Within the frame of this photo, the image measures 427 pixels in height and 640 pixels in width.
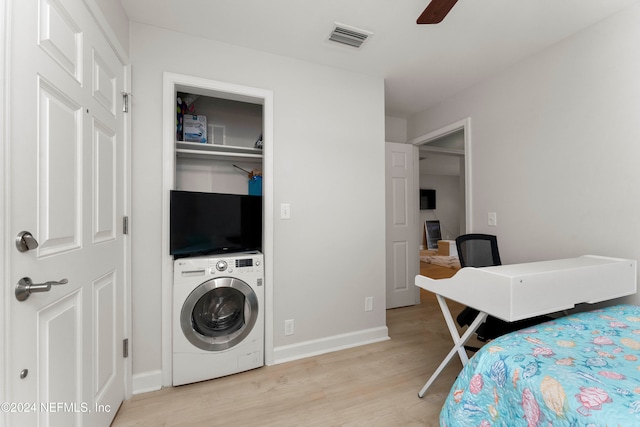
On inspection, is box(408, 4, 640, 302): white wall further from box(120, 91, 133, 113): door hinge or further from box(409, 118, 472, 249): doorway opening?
box(409, 118, 472, 249): doorway opening

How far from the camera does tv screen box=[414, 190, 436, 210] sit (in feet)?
24.4

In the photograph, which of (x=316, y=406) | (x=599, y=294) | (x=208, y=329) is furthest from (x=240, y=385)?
(x=599, y=294)

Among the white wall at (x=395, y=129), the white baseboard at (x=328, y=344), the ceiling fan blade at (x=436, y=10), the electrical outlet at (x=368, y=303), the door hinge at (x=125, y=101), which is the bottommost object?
the white baseboard at (x=328, y=344)

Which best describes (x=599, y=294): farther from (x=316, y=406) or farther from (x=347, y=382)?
(x=316, y=406)

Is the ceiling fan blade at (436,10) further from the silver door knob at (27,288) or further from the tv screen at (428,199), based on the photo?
the tv screen at (428,199)

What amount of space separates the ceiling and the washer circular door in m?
1.85

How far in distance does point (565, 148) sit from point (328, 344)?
98.1 inches

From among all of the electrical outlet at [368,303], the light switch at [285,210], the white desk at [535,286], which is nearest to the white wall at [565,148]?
the white desk at [535,286]

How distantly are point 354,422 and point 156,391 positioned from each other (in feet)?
4.49

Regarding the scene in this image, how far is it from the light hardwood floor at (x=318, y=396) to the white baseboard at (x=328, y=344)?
5 centimetres

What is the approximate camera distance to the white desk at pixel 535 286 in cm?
120

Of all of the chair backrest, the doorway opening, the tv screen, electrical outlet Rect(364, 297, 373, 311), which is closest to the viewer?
the chair backrest

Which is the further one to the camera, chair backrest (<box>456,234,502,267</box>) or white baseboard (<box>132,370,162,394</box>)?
chair backrest (<box>456,234,502,267</box>)

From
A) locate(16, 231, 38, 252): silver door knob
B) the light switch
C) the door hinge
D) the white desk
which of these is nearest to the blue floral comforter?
the white desk
